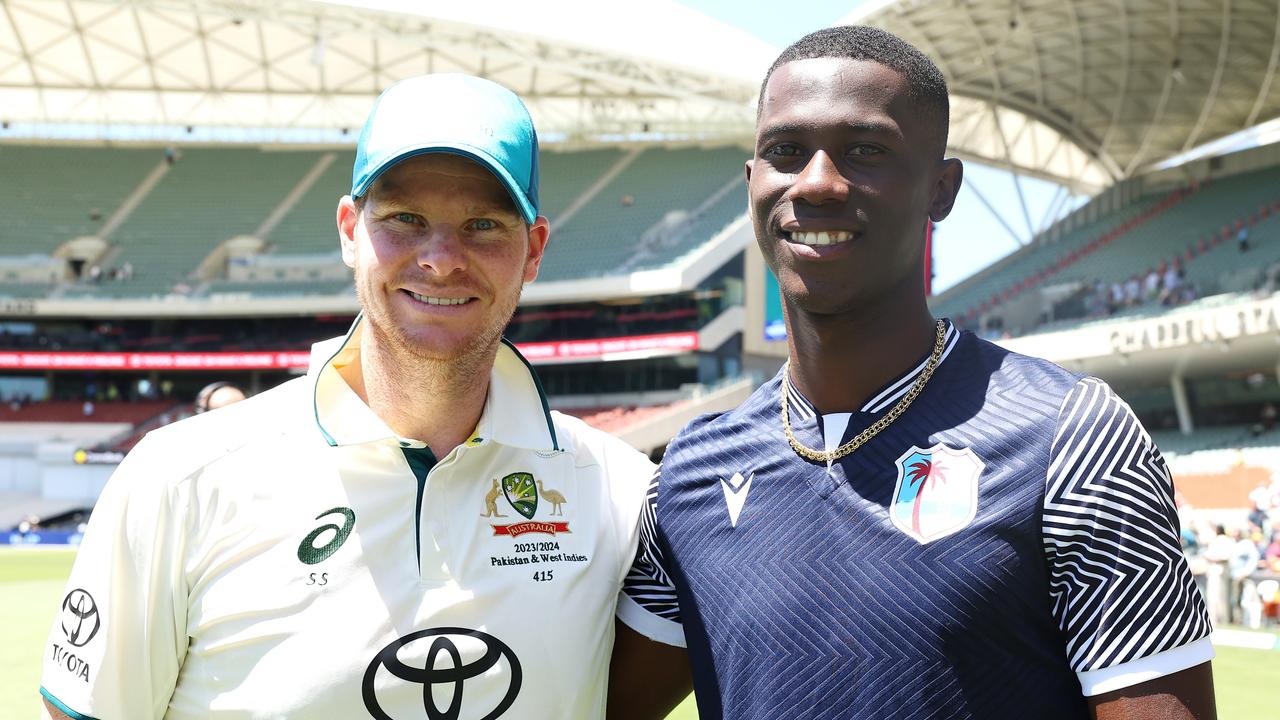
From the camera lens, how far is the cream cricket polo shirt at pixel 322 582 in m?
2.35

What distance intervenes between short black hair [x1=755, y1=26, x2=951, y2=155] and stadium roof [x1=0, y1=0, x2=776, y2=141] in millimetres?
32915

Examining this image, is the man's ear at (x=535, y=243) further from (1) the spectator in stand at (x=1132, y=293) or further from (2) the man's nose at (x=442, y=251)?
(1) the spectator in stand at (x=1132, y=293)

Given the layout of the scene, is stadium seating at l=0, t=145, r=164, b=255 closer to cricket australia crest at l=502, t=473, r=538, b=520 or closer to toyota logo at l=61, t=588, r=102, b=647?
toyota logo at l=61, t=588, r=102, b=647

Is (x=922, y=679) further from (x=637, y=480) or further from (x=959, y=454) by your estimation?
(x=637, y=480)

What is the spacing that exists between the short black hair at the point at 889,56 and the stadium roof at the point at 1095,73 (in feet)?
91.4

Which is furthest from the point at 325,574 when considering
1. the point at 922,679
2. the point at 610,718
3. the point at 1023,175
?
the point at 1023,175

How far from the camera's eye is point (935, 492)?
2.18 meters

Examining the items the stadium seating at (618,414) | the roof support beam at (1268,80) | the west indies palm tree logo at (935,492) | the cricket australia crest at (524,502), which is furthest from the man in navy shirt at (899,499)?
the roof support beam at (1268,80)

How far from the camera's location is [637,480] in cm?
296

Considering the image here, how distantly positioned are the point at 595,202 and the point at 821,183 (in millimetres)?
42784

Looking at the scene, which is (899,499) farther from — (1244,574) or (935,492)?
(1244,574)

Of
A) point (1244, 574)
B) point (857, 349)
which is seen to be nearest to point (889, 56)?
point (857, 349)

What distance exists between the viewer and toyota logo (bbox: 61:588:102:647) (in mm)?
2322

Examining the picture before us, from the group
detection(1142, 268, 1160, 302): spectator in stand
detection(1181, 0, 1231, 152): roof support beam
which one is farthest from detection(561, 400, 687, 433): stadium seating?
detection(1181, 0, 1231, 152): roof support beam
